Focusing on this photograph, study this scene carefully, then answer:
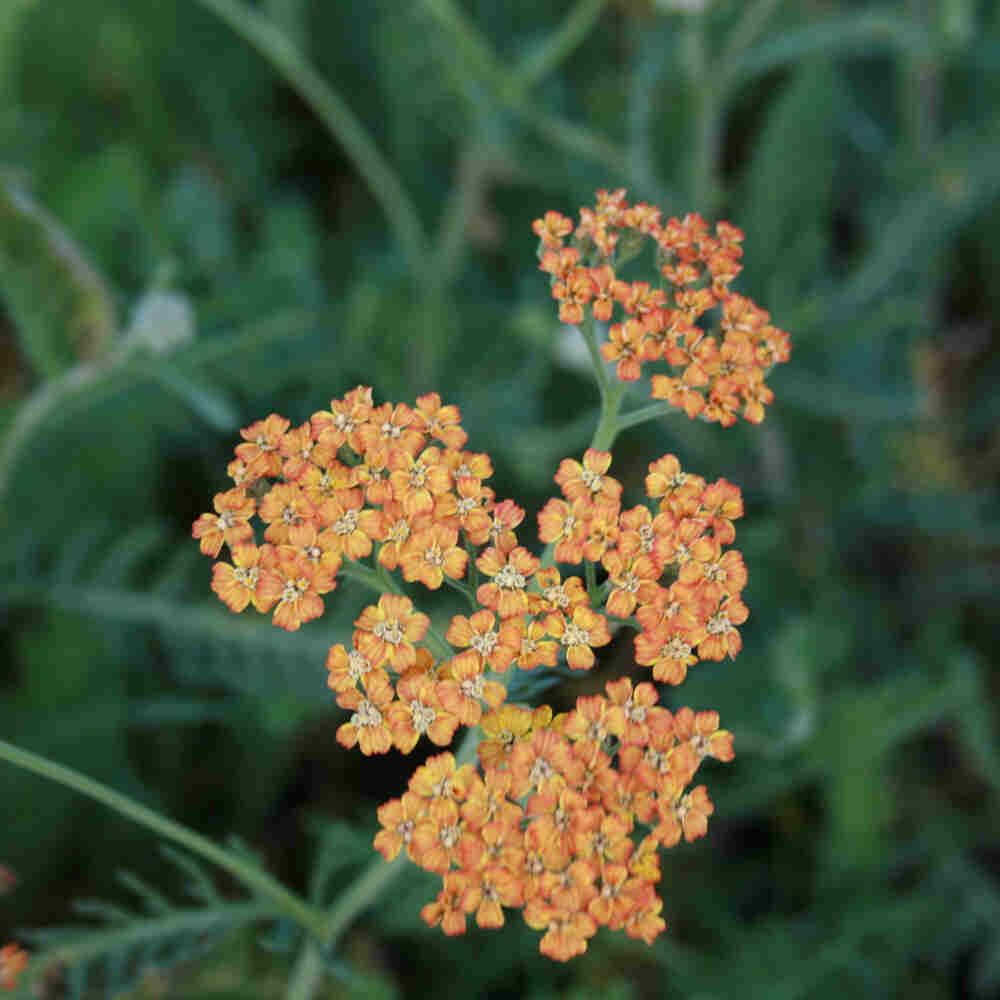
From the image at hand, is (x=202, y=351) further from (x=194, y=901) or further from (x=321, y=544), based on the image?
(x=194, y=901)

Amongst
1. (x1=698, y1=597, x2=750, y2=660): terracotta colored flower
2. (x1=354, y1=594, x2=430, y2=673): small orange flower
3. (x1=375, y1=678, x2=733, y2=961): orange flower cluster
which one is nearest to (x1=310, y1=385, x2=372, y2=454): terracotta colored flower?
(x1=354, y1=594, x2=430, y2=673): small orange flower

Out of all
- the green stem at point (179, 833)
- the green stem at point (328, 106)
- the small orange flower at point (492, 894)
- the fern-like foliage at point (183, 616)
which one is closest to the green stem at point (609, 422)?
the small orange flower at point (492, 894)

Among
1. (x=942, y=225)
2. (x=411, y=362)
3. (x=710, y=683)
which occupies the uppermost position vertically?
(x=942, y=225)

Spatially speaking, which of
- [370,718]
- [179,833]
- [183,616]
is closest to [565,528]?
[370,718]

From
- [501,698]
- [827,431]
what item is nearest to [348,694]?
[501,698]

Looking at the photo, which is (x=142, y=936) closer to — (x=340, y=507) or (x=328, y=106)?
(x=340, y=507)

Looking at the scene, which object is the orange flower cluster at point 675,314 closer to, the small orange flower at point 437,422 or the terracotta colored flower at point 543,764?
the small orange flower at point 437,422
